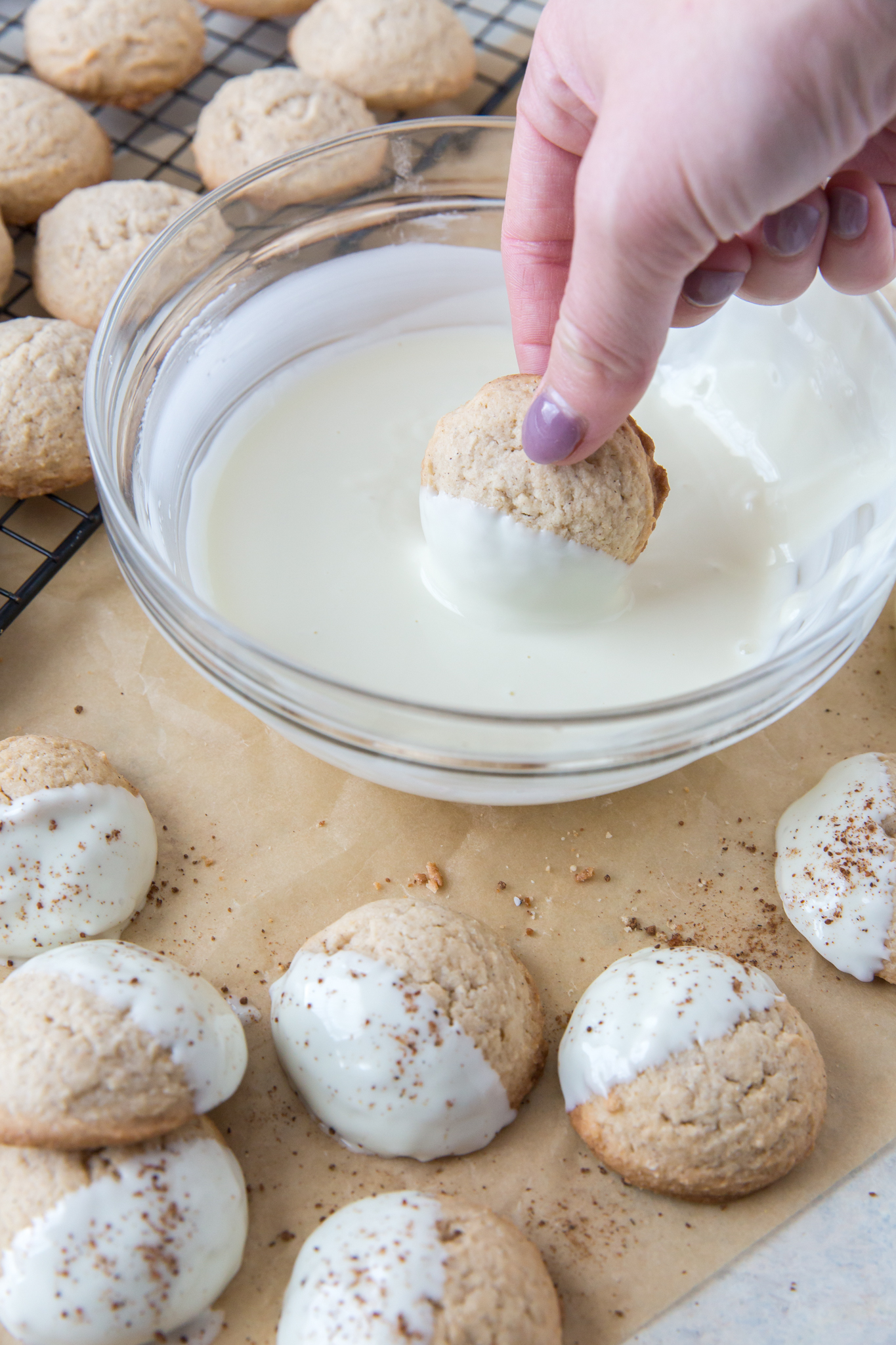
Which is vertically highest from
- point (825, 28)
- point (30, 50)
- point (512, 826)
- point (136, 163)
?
point (825, 28)

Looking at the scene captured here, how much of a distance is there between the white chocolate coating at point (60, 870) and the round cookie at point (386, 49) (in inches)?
64.0

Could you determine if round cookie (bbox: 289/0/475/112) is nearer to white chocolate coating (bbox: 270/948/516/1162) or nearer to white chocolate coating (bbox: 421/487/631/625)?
white chocolate coating (bbox: 421/487/631/625)

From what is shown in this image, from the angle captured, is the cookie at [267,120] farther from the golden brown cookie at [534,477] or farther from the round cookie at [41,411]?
the golden brown cookie at [534,477]

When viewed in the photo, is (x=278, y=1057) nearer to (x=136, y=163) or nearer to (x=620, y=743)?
(x=620, y=743)

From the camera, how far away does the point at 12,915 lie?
57.0 inches

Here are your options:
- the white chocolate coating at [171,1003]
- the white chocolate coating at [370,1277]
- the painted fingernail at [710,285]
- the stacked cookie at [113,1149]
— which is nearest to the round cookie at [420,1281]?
the white chocolate coating at [370,1277]

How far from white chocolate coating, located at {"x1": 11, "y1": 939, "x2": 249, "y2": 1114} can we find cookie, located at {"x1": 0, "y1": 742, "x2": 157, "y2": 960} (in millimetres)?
88

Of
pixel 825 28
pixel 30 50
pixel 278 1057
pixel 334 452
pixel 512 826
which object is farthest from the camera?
pixel 30 50

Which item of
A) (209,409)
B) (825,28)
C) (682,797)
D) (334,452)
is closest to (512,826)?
(682,797)

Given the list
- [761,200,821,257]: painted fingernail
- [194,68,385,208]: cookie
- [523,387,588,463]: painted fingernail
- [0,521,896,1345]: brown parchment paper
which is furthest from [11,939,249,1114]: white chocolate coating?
[194,68,385,208]: cookie

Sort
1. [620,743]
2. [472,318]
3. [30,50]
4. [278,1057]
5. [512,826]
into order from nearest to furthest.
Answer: [620,743] < [278,1057] < [512,826] < [472,318] < [30,50]

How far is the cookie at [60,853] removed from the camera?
4.75 ft

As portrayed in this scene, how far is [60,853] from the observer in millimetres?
1459

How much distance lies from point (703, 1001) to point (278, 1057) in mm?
552
